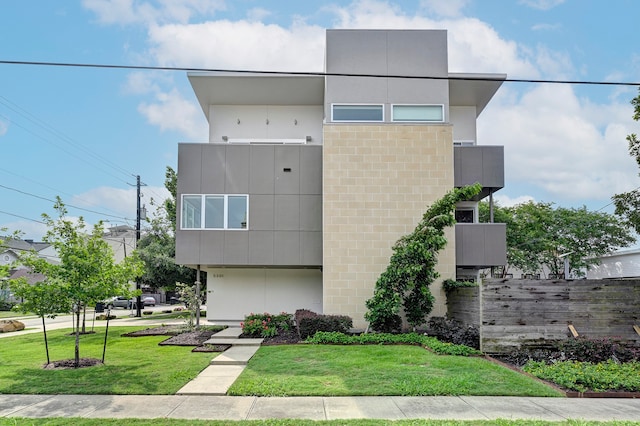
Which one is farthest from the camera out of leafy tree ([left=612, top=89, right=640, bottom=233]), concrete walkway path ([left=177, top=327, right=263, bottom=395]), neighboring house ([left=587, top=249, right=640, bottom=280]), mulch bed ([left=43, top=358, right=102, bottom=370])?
neighboring house ([left=587, top=249, right=640, bottom=280])

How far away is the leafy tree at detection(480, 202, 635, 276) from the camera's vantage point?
92.1ft

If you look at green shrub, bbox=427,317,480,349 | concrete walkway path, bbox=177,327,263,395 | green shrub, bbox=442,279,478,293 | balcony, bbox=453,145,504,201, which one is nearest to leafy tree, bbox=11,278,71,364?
concrete walkway path, bbox=177,327,263,395

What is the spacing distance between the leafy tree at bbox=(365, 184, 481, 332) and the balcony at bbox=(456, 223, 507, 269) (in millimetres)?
1961

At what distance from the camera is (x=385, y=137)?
1568 cm

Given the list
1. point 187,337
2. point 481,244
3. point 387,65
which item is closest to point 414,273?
point 481,244

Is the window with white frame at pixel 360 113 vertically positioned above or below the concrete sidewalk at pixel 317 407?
above

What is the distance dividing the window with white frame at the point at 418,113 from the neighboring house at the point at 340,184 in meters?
0.04

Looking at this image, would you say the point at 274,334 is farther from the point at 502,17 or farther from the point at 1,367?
the point at 502,17

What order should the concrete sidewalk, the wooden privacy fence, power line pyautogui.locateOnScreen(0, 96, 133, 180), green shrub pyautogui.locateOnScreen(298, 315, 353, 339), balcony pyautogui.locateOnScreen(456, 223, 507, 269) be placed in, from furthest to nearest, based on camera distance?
power line pyautogui.locateOnScreen(0, 96, 133, 180)
balcony pyautogui.locateOnScreen(456, 223, 507, 269)
green shrub pyautogui.locateOnScreen(298, 315, 353, 339)
the wooden privacy fence
the concrete sidewalk

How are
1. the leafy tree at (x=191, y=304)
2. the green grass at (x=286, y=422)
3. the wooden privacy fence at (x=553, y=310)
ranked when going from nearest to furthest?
the green grass at (x=286, y=422)
the wooden privacy fence at (x=553, y=310)
the leafy tree at (x=191, y=304)

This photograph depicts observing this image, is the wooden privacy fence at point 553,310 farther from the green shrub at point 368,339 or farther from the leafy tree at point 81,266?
the leafy tree at point 81,266

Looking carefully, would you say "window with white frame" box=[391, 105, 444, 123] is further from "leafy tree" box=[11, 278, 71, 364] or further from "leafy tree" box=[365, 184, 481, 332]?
"leafy tree" box=[11, 278, 71, 364]

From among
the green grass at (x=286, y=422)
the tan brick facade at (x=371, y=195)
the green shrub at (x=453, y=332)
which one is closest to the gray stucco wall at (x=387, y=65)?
the tan brick facade at (x=371, y=195)

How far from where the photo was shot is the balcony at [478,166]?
16000mm
